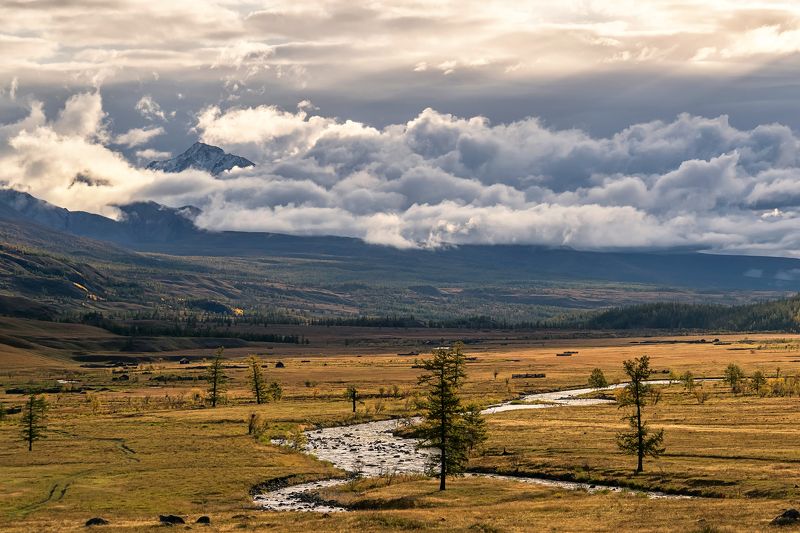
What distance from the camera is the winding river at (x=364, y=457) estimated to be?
89.9 metres

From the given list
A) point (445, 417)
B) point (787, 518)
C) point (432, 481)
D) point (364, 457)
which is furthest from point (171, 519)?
point (787, 518)

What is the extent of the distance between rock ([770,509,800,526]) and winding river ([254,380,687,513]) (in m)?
21.3

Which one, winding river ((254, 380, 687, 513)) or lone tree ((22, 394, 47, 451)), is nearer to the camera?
winding river ((254, 380, 687, 513))

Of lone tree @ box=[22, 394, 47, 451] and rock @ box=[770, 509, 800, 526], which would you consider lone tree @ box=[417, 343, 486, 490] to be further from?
lone tree @ box=[22, 394, 47, 451]

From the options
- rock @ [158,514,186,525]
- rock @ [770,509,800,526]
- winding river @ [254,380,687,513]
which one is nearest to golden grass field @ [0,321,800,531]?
rock @ [770,509,800,526]

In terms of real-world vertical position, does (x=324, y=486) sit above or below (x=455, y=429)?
below

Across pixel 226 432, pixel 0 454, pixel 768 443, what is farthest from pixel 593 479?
pixel 0 454

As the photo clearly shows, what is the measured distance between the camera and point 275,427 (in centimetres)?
14338

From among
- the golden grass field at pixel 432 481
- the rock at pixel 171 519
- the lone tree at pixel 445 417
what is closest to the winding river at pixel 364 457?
the golden grass field at pixel 432 481

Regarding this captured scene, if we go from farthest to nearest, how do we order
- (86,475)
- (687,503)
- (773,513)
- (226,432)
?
(226,432) < (86,475) < (687,503) < (773,513)

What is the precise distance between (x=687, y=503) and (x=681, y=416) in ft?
219

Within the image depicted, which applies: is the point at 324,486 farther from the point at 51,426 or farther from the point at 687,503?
the point at 51,426

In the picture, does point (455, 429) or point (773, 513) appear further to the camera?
point (455, 429)

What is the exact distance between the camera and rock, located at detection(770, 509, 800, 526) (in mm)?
62469
